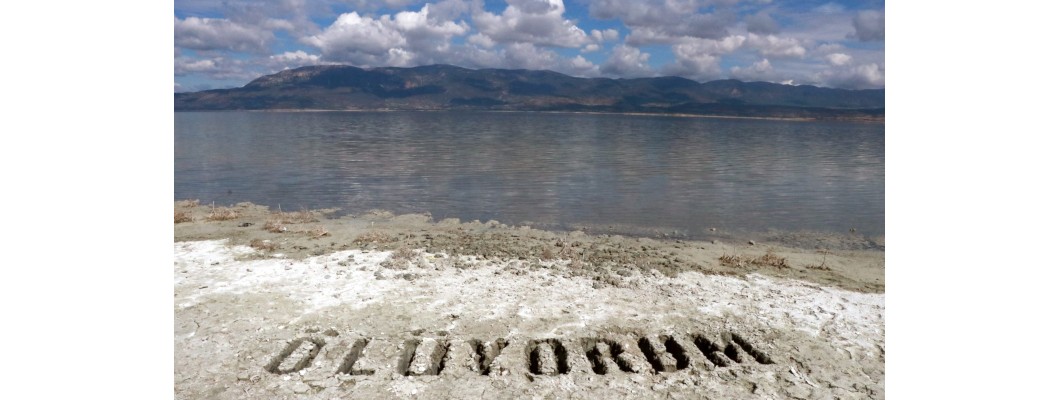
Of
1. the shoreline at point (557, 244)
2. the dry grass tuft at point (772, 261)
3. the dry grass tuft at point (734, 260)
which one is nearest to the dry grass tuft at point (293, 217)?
the shoreline at point (557, 244)

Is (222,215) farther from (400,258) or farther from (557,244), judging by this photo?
(557,244)

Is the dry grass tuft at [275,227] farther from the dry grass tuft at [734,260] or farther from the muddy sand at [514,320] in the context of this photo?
the dry grass tuft at [734,260]

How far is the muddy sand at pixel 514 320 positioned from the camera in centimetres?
457

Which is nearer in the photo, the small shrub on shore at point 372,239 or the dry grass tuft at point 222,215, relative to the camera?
the small shrub on shore at point 372,239

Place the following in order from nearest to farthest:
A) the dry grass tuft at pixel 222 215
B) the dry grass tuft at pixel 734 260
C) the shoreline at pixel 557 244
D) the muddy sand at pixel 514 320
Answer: the muddy sand at pixel 514 320 < the shoreline at pixel 557 244 < the dry grass tuft at pixel 734 260 < the dry grass tuft at pixel 222 215

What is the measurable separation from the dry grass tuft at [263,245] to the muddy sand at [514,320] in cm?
2

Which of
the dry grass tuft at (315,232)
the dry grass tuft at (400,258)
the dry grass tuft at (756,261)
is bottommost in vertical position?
the dry grass tuft at (756,261)

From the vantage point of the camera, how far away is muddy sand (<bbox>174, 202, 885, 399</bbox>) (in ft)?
15.0

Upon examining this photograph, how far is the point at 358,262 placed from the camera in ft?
25.0

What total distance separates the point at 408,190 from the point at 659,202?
665 centimetres

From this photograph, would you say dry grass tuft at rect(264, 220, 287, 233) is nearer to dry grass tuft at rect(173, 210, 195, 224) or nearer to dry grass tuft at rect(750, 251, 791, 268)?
dry grass tuft at rect(173, 210, 195, 224)

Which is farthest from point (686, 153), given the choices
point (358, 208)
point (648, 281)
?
point (648, 281)

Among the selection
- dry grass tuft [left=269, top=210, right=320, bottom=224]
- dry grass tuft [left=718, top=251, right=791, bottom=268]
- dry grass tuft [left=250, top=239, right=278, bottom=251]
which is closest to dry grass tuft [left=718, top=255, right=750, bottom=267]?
dry grass tuft [left=718, top=251, right=791, bottom=268]

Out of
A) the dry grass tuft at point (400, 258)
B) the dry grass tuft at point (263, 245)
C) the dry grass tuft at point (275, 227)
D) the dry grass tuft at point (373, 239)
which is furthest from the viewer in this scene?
the dry grass tuft at point (275, 227)
